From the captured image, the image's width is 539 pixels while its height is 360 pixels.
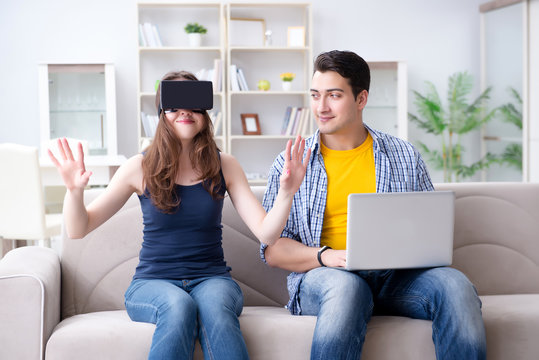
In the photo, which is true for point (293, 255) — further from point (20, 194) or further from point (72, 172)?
point (20, 194)

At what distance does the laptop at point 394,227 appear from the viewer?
171 cm

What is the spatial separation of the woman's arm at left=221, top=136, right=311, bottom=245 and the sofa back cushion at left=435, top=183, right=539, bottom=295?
2.43 ft

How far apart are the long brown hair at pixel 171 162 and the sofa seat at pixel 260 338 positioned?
1.20 ft

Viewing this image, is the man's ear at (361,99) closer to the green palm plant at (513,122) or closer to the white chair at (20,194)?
the white chair at (20,194)

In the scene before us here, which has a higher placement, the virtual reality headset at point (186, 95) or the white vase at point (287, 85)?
the white vase at point (287, 85)

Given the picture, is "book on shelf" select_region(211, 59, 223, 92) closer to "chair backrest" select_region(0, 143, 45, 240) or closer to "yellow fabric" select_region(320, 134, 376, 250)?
"chair backrest" select_region(0, 143, 45, 240)

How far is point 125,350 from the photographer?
168cm

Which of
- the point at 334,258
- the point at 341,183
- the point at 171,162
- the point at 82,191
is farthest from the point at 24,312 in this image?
the point at 341,183

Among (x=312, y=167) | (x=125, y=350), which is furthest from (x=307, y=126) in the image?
(x=125, y=350)

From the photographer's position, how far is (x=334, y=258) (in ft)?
6.09

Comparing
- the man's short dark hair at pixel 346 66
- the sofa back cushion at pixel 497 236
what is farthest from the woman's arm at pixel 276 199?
the sofa back cushion at pixel 497 236

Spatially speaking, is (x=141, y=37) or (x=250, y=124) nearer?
(x=141, y=37)

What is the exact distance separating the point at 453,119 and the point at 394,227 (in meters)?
4.17

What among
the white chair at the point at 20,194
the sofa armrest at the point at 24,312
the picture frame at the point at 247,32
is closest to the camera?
the sofa armrest at the point at 24,312
